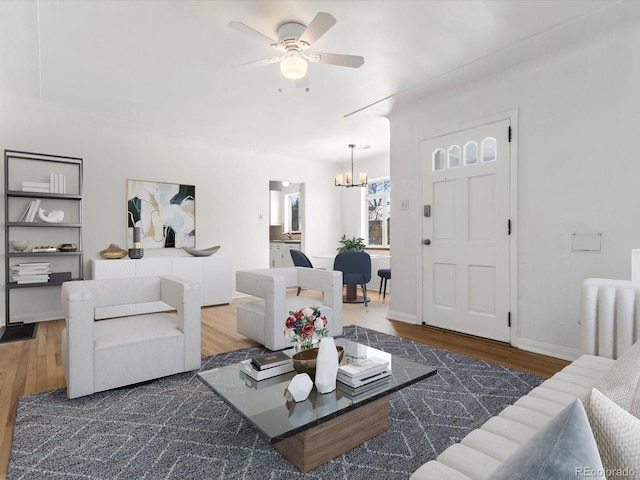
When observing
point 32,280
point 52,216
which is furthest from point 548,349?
point 52,216

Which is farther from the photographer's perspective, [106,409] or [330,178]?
[330,178]

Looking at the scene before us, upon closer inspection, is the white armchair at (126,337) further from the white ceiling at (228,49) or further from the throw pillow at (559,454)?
the throw pillow at (559,454)

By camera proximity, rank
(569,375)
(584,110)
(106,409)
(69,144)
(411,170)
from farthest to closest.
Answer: (69,144), (411,170), (584,110), (106,409), (569,375)

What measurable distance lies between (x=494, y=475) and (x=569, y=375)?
1344 mm

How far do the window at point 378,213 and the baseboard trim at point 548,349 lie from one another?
387cm

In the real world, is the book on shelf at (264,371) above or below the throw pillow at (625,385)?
below

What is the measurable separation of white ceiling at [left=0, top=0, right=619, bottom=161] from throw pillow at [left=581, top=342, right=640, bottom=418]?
2367 millimetres

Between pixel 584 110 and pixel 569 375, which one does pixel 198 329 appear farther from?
pixel 584 110

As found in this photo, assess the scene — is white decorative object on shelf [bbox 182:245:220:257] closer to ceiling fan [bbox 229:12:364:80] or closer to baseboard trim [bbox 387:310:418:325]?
baseboard trim [bbox 387:310:418:325]

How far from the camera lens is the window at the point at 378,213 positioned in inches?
280

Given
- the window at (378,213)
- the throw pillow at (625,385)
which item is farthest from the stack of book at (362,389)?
the window at (378,213)

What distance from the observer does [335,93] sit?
398 cm

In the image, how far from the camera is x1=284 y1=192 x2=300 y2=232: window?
336 inches

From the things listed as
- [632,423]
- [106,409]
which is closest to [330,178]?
[106,409]
